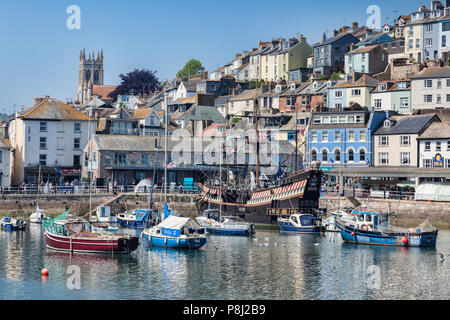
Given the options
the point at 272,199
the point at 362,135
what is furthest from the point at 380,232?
the point at 362,135

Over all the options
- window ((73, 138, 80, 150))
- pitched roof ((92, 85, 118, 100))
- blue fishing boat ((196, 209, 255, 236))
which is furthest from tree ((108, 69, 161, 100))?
blue fishing boat ((196, 209, 255, 236))

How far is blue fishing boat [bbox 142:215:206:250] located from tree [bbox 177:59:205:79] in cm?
11621

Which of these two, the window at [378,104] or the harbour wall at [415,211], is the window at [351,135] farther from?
the harbour wall at [415,211]

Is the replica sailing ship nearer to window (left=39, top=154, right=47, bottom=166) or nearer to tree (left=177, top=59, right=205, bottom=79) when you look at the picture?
window (left=39, top=154, right=47, bottom=166)

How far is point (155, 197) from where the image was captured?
7588 cm

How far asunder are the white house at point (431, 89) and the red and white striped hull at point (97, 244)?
187 feet

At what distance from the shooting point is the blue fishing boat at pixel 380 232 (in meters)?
53.0

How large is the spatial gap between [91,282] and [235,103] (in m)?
78.5

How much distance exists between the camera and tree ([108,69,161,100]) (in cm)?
16025

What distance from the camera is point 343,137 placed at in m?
85.8

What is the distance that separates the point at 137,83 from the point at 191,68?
13854 mm

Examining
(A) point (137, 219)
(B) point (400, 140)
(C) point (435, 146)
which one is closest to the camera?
(A) point (137, 219)

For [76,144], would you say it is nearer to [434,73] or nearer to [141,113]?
[141,113]
